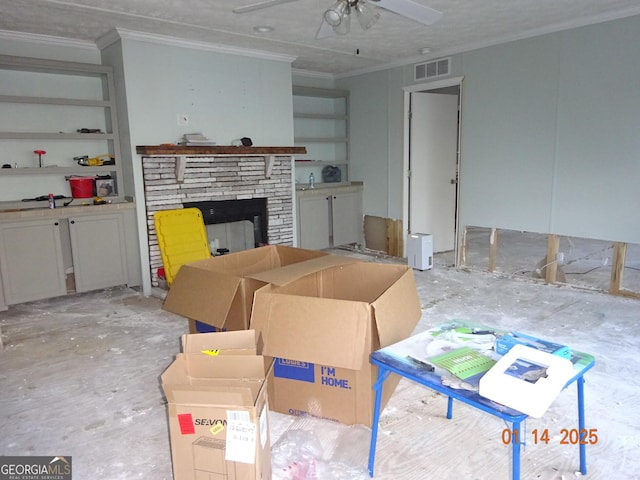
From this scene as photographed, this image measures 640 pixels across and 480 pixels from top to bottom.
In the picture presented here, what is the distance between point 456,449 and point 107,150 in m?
4.30

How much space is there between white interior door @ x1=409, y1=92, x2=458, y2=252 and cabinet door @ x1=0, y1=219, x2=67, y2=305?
4.01 metres

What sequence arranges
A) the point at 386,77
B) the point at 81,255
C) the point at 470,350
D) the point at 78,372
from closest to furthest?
the point at 470,350, the point at 78,372, the point at 81,255, the point at 386,77

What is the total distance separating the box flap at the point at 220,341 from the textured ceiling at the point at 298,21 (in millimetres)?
2631

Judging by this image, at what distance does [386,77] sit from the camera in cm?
577

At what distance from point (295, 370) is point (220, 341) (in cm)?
46

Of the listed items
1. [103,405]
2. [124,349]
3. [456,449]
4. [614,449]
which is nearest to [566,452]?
[614,449]

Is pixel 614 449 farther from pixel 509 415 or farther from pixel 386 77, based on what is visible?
pixel 386 77

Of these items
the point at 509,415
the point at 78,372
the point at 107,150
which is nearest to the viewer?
the point at 509,415

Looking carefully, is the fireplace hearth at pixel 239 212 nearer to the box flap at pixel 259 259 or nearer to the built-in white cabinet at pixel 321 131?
the built-in white cabinet at pixel 321 131

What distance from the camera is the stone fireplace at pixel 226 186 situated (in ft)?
14.5

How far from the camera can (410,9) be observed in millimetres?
2723

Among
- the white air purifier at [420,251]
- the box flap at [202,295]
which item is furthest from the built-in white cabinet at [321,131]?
the box flap at [202,295]

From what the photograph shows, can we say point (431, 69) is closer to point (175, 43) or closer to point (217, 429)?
point (175, 43)
